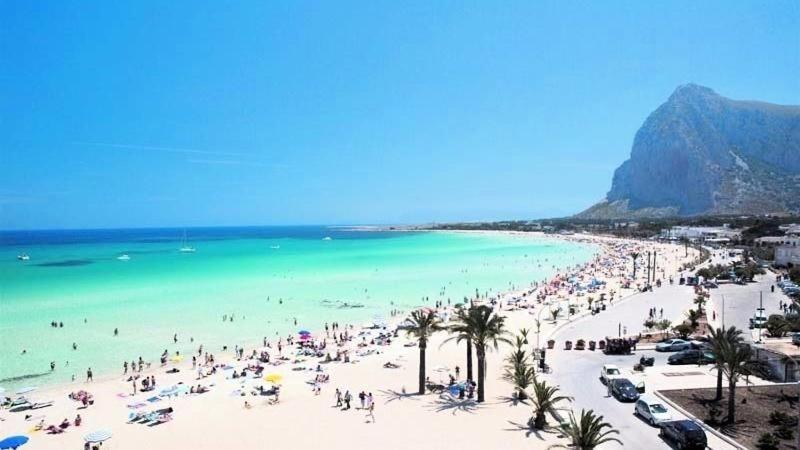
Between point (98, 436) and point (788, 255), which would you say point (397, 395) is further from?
point (788, 255)

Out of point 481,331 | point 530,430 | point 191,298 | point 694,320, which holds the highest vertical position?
point 481,331

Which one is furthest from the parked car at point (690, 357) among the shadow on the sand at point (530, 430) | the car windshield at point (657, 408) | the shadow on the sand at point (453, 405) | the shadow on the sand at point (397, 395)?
the shadow on the sand at point (397, 395)

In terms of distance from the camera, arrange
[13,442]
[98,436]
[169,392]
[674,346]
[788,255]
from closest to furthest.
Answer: [13,442], [98,436], [169,392], [674,346], [788,255]

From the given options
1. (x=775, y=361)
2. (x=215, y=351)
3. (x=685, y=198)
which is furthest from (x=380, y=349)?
(x=685, y=198)

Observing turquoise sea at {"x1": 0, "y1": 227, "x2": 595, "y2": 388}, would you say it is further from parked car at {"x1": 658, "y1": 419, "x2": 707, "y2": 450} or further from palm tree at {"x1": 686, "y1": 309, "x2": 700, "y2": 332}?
parked car at {"x1": 658, "y1": 419, "x2": 707, "y2": 450}

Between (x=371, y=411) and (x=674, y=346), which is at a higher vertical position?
(x=674, y=346)

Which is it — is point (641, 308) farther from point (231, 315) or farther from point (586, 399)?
point (231, 315)

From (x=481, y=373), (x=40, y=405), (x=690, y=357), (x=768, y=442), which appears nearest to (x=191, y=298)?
(x=40, y=405)
